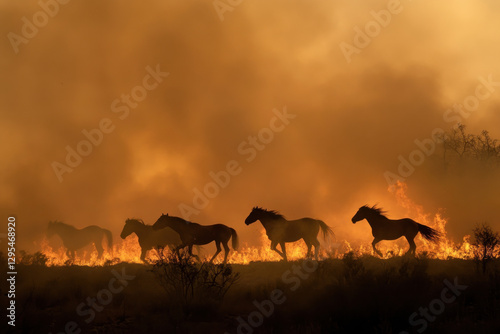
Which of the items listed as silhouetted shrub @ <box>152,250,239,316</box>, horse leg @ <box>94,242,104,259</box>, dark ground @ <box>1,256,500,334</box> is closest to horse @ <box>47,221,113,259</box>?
horse leg @ <box>94,242,104,259</box>

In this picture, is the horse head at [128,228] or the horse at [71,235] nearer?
the horse head at [128,228]

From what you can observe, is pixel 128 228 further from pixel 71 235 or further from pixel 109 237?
pixel 109 237

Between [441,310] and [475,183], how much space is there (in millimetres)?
55883

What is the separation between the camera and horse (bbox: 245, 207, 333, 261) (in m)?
21.0

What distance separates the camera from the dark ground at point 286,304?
11477 millimetres

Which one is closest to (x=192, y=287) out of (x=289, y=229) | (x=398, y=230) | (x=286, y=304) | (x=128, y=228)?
(x=286, y=304)

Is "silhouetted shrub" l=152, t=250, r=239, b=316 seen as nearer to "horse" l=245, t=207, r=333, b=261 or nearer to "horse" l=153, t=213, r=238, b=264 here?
"horse" l=153, t=213, r=238, b=264

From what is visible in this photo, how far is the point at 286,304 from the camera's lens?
43.2 ft

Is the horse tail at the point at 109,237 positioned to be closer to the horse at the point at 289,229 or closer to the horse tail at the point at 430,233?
the horse at the point at 289,229

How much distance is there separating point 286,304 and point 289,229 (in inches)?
320

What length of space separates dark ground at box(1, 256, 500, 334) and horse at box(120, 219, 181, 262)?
4314mm

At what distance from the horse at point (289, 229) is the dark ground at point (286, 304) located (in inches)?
160

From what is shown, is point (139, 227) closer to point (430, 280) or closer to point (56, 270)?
point (56, 270)

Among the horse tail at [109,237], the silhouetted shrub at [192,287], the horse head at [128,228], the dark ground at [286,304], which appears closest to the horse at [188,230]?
the horse head at [128,228]
